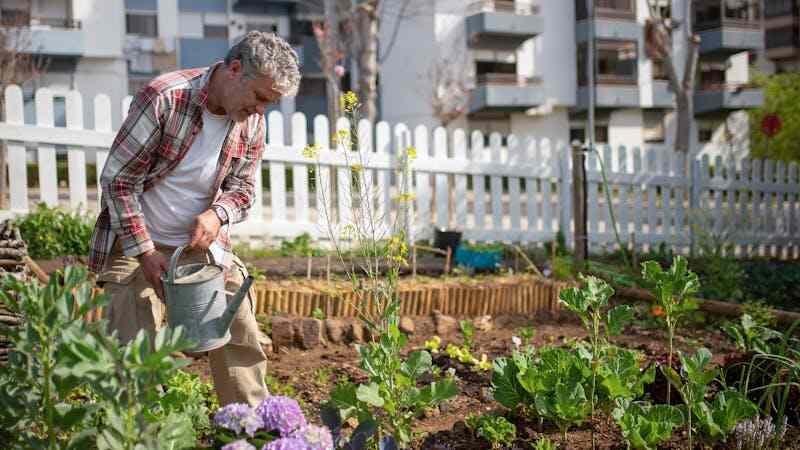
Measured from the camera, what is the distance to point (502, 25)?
84.1 feet

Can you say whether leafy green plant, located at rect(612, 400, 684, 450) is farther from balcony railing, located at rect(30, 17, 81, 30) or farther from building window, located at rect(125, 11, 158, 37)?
building window, located at rect(125, 11, 158, 37)

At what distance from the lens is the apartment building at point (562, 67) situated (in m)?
25.8

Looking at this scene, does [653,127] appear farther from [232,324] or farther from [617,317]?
[232,324]

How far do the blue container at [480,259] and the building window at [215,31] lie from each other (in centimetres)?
2288

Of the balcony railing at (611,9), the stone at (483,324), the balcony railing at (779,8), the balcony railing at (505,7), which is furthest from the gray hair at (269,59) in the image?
the balcony railing at (779,8)

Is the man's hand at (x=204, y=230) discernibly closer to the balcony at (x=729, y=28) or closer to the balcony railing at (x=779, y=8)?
the balcony at (x=729, y=28)

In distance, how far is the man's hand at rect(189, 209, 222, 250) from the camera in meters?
2.35

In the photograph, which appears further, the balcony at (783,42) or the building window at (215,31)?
the balcony at (783,42)

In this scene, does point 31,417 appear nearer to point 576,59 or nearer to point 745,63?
point 576,59

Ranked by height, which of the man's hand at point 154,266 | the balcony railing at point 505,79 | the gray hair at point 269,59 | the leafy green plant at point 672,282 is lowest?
the leafy green plant at point 672,282

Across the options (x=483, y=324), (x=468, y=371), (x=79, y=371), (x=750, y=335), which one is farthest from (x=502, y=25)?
(x=79, y=371)

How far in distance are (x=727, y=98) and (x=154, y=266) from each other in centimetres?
2971

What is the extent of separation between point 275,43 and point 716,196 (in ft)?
25.5

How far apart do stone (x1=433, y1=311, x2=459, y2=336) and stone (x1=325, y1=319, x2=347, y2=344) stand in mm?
576
